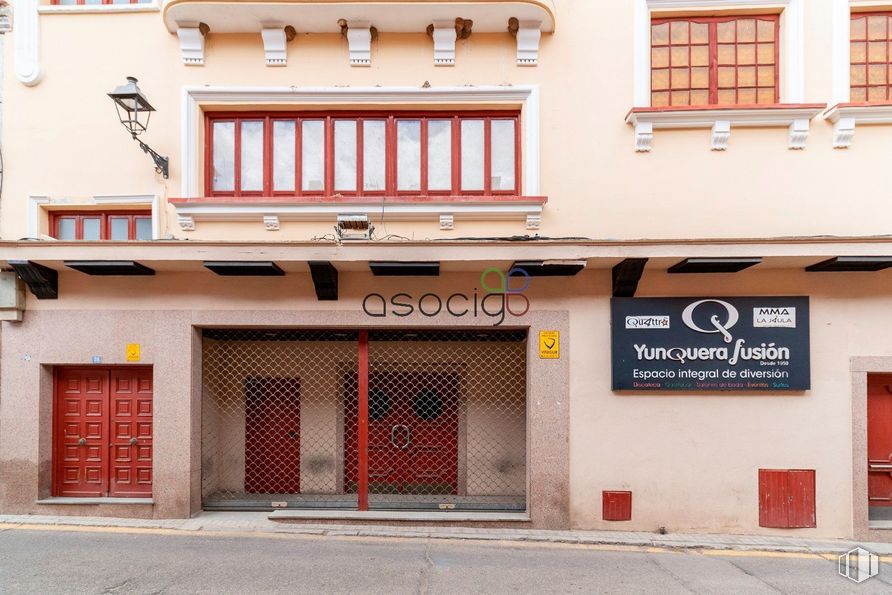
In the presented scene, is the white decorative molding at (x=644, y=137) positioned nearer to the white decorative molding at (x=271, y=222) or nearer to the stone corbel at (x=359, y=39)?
the stone corbel at (x=359, y=39)

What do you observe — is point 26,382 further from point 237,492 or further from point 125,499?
point 237,492

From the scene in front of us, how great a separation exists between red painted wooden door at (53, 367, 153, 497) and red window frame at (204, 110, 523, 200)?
3.01m

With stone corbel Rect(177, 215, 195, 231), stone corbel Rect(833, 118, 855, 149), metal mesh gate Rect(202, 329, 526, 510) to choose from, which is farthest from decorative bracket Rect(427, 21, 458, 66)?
stone corbel Rect(833, 118, 855, 149)

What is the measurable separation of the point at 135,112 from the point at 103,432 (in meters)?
4.37

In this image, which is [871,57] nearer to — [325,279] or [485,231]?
[485,231]

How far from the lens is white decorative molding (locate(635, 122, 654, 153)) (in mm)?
6449

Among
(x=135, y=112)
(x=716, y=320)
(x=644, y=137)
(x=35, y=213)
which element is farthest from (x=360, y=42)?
(x=716, y=320)

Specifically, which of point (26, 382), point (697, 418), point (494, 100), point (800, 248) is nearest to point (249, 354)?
point (26, 382)

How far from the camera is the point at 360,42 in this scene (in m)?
6.69

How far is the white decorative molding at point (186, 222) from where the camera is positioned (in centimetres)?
662

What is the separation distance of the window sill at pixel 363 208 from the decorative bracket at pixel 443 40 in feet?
6.25

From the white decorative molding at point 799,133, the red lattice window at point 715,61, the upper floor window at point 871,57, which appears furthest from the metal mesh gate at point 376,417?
the upper floor window at point 871,57

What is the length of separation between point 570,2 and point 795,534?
7543 mm

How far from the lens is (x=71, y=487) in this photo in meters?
6.88
